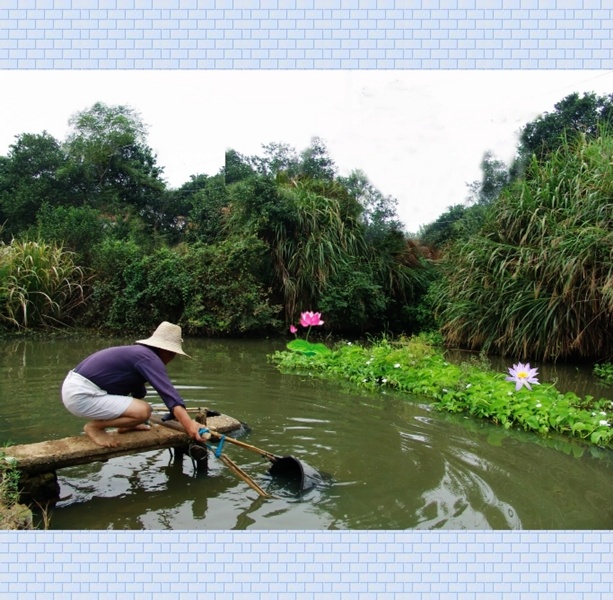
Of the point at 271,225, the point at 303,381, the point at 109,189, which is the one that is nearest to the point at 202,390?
the point at 303,381

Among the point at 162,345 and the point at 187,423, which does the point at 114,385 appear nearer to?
the point at 162,345

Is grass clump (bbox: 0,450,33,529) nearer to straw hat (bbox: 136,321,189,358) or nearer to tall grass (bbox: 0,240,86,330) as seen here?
straw hat (bbox: 136,321,189,358)

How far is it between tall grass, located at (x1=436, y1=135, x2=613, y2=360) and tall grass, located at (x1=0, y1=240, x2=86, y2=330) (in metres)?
7.12

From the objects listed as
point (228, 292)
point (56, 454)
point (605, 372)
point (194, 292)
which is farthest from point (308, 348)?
point (56, 454)

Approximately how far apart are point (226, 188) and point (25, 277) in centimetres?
424

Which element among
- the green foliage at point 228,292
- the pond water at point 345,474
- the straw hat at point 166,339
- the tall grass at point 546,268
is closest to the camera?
the pond water at point 345,474

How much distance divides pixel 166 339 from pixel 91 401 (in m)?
0.60

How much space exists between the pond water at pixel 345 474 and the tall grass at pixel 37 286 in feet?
15.5

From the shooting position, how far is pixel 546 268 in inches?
339

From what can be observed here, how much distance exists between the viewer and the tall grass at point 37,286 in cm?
1129

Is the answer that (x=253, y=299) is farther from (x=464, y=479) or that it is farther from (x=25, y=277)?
(x=464, y=479)

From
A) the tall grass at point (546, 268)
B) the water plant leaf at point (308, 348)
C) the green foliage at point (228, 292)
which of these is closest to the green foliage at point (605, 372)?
the tall grass at point (546, 268)

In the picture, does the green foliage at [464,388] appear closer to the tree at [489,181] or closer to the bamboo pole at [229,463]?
the bamboo pole at [229,463]

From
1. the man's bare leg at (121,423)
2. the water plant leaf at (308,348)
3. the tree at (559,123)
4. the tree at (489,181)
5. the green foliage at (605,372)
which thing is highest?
the tree at (559,123)
